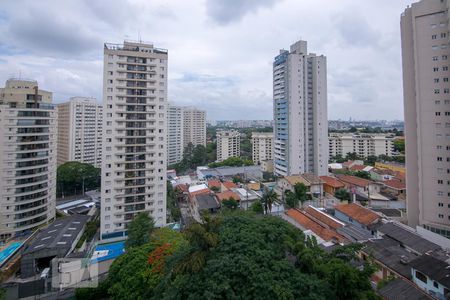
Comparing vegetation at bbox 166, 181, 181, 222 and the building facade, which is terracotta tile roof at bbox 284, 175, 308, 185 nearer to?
vegetation at bbox 166, 181, 181, 222

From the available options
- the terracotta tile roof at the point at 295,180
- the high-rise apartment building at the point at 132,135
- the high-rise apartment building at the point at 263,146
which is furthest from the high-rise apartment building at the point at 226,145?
the high-rise apartment building at the point at 132,135

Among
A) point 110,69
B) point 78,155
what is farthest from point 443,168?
point 78,155

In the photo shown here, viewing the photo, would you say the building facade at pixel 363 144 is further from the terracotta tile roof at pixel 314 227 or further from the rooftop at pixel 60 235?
the rooftop at pixel 60 235

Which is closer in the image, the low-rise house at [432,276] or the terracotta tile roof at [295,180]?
the low-rise house at [432,276]

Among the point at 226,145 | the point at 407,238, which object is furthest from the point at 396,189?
the point at 226,145

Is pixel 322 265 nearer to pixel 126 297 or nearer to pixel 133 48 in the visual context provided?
pixel 126 297

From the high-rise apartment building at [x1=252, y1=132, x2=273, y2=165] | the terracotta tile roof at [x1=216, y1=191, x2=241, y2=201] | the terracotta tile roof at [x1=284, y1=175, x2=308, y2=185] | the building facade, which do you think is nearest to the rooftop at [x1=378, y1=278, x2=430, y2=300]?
the terracotta tile roof at [x1=216, y1=191, x2=241, y2=201]
